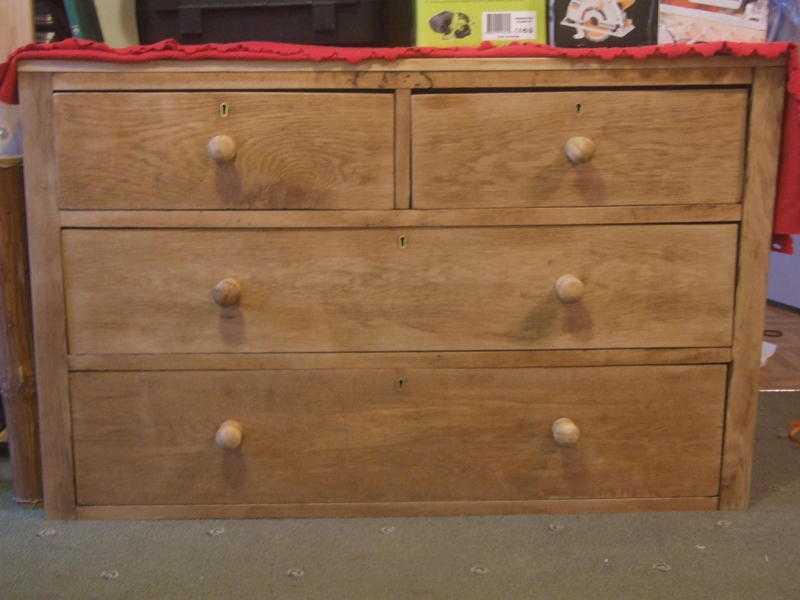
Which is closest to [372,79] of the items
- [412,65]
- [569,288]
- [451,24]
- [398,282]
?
[412,65]

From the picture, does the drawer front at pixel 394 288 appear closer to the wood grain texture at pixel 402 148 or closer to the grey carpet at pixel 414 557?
the wood grain texture at pixel 402 148

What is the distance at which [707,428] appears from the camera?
1.26 metres

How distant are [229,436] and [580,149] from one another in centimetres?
63

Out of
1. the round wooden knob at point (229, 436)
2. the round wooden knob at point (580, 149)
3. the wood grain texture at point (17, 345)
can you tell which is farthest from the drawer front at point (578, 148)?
the wood grain texture at point (17, 345)

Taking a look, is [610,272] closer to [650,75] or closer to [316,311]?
[650,75]

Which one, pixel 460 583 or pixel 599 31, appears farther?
pixel 599 31

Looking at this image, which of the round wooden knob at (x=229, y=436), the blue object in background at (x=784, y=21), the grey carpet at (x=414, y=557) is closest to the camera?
the grey carpet at (x=414, y=557)

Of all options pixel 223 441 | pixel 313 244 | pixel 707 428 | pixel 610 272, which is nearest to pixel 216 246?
pixel 313 244

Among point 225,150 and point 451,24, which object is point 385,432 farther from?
point 451,24

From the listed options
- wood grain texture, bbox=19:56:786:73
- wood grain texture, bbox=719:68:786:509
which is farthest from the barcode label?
wood grain texture, bbox=719:68:786:509

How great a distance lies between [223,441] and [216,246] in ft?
0.91

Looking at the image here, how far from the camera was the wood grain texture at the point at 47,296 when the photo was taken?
114cm

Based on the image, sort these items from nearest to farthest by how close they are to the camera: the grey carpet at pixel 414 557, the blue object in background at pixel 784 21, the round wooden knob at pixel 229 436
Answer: the grey carpet at pixel 414 557, the round wooden knob at pixel 229 436, the blue object in background at pixel 784 21

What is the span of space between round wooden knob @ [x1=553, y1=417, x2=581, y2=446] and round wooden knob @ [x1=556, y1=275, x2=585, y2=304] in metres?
0.18
